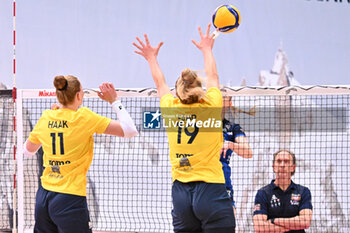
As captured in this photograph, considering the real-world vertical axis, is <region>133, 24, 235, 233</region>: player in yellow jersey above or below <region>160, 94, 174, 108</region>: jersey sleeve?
below

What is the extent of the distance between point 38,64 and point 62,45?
1.49 feet

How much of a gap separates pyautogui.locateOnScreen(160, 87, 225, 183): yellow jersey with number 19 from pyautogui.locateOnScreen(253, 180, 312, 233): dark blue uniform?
1.75 meters

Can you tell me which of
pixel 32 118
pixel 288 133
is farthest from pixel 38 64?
pixel 288 133

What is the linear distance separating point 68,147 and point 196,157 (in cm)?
88

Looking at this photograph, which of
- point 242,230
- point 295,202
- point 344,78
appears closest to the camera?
point 295,202

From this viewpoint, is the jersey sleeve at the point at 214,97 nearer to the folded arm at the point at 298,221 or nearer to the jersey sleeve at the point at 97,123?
the jersey sleeve at the point at 97,123

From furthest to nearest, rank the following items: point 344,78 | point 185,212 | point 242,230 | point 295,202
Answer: point 344,78, point 242,230, point 295,202, point 185,212

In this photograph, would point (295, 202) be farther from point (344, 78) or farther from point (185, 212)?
point (344, 78)

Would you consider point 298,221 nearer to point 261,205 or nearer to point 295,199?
point 295,199

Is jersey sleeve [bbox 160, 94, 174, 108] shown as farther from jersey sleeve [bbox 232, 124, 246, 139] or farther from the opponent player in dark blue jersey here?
jersey sleeve [bbox 232, 124, 246, 139]

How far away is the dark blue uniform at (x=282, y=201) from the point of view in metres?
4.73

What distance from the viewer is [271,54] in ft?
21.8

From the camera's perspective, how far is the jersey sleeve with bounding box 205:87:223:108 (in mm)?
3195

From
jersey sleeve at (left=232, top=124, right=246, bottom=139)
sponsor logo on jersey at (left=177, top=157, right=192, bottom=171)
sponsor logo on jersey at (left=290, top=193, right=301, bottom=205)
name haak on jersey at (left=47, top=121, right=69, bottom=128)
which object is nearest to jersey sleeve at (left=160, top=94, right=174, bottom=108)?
sponsor logo on jersey at (left=177, top=157, right=192, bottom=171)
